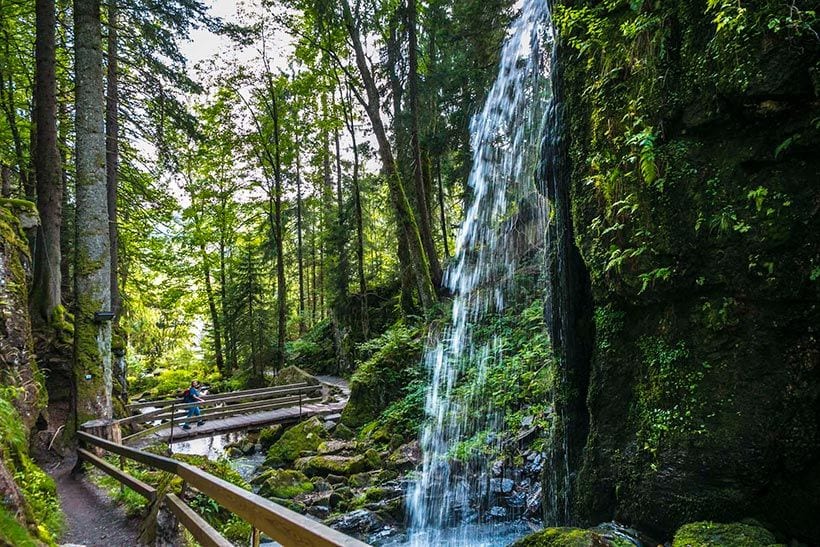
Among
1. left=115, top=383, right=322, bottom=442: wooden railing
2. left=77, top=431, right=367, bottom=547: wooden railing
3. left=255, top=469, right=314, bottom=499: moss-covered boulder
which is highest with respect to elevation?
left=77, top=431, right=367, bottom=547: wooden railing

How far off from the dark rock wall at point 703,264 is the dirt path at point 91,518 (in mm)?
5253

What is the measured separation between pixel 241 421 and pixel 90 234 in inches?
279

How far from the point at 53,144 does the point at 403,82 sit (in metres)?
10.2

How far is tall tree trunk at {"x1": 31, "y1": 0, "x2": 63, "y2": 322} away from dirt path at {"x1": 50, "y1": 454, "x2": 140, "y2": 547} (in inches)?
198

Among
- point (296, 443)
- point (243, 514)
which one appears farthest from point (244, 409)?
point (243, 514)

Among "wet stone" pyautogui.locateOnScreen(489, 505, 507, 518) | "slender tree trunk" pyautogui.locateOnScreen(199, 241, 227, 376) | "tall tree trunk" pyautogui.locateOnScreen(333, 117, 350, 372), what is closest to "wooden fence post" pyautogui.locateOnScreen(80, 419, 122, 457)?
"wet stone" pyautogui.locateOnScreen(489, 505, 507, 518)

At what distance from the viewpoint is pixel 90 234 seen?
28.4 feet

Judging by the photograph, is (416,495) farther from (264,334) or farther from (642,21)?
(264,334)

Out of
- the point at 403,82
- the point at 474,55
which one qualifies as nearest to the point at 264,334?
the point at 403,82

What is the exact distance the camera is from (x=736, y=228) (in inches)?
160

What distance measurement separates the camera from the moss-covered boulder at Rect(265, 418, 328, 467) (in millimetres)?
11578

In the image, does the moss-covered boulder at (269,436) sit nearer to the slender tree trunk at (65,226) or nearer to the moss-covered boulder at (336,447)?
the moss-covered boulder at (336,447)

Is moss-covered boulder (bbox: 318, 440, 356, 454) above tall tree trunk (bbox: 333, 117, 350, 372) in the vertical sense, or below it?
below

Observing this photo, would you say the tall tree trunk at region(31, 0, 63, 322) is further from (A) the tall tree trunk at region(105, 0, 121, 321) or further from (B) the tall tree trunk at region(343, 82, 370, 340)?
(B) the tall tree trunk at region(343, 82, 370, 340)
